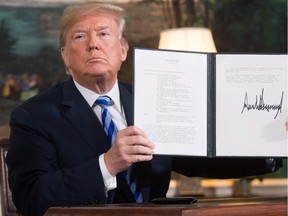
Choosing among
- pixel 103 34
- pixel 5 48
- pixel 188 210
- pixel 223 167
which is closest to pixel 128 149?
pixel 188 210

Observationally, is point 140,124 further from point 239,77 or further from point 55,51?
point 55,51

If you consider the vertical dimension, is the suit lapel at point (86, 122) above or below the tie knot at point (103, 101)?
below

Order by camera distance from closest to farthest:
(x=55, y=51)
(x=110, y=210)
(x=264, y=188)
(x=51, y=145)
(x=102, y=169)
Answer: (x=110, y=210)
(x=102, y=169)
(x=51, y=145)
(x=55, y=51)
(x=264, y=188)

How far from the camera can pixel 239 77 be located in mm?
2938

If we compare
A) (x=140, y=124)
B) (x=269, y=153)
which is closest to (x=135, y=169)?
(x=140, y=124)

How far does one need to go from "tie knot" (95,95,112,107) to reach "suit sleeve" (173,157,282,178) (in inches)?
16.6

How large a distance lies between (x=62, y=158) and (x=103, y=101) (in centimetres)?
→ 30

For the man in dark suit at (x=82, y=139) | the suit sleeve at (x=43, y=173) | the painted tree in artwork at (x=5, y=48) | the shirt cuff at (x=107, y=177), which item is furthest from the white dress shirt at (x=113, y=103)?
the painted tree in artwork at (x=5, y=48)

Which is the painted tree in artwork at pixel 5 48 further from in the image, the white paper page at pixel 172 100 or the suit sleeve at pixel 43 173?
the white paper page at pixel 172 100

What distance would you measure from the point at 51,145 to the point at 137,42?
3186 millimetres

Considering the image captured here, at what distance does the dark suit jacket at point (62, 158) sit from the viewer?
2.68 m

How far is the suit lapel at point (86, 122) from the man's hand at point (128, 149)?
0.82ft

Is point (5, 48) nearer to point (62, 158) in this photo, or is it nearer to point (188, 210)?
point (62, 158)
